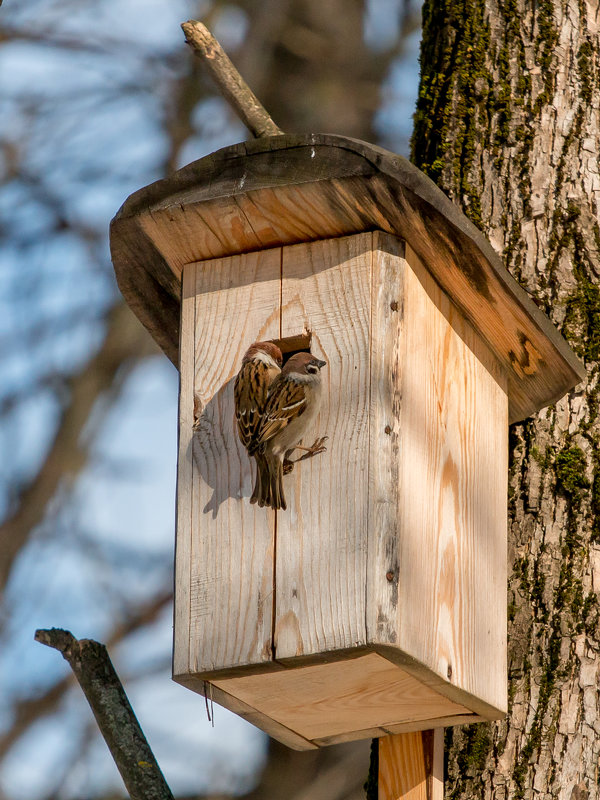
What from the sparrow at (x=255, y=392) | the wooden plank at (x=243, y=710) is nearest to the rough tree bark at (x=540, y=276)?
the wooden plank at (x=243, y=710)

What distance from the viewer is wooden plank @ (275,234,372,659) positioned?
2299 mm

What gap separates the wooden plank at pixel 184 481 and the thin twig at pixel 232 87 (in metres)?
0.55

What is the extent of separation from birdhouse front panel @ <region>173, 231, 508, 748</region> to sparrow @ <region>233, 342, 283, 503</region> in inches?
1.5

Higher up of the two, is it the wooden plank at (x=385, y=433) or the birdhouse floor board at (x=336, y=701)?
the wooden plank at (x=385, y=433)

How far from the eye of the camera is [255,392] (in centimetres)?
252

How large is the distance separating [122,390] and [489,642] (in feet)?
15.0

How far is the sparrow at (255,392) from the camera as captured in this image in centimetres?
247

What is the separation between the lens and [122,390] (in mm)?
6969

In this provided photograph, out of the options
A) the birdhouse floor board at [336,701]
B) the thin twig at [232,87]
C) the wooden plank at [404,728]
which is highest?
the thin twig at [232,87]

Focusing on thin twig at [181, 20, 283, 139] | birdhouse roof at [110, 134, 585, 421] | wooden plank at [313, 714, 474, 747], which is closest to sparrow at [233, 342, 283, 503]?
birdhouse roof at [110, 134, 585, 421]

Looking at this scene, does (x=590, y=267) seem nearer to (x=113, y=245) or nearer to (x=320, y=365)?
(x=320, y=365)

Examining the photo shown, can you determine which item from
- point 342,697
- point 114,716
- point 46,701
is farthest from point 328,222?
point 46,701

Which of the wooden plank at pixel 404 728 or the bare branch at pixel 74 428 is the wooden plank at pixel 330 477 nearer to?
the wooden plank at pixel 404 728

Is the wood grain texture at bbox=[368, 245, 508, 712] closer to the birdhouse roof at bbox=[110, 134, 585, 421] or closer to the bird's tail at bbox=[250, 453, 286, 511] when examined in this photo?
the birdhouse roof at bbox=[110, 134, 585, 421]
